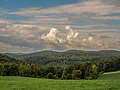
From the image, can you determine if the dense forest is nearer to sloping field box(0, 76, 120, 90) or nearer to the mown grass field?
the mown grass field

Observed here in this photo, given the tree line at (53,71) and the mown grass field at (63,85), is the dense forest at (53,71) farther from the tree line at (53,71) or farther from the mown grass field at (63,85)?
the mown grass field at (63,85)

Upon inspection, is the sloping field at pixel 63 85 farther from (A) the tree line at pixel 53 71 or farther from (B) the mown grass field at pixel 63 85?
(A) the tree line at pixel 53 71

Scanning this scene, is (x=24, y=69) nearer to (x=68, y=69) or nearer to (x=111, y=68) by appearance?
(x=68, y=69)

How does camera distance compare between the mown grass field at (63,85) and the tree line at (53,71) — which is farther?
the tree line at (53,71)

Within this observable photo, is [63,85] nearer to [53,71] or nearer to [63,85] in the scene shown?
[63,85]

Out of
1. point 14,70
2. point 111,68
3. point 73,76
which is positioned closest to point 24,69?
point 14,70

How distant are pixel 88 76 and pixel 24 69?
26061 mm

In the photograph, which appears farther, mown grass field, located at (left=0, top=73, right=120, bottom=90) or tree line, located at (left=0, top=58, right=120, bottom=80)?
tree line, located at (left=0, top=58, right=120, bottom=80)

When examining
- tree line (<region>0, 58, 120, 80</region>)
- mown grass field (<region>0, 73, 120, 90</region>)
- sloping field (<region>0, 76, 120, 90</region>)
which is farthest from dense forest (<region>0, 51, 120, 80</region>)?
sloping field (<region>0, 76, 120, 90</region>)

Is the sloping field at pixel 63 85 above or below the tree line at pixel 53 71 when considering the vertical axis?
above

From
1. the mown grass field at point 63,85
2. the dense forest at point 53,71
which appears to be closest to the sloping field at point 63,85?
the mown grass field at point 63,85

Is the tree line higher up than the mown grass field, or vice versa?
the mown grass field

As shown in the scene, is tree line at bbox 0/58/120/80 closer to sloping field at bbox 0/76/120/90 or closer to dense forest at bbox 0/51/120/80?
dense forest at bbox 0/51/120/80

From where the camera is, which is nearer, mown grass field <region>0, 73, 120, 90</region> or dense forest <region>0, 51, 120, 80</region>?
mown grass field <region>0, 73, 120, 90</region>
